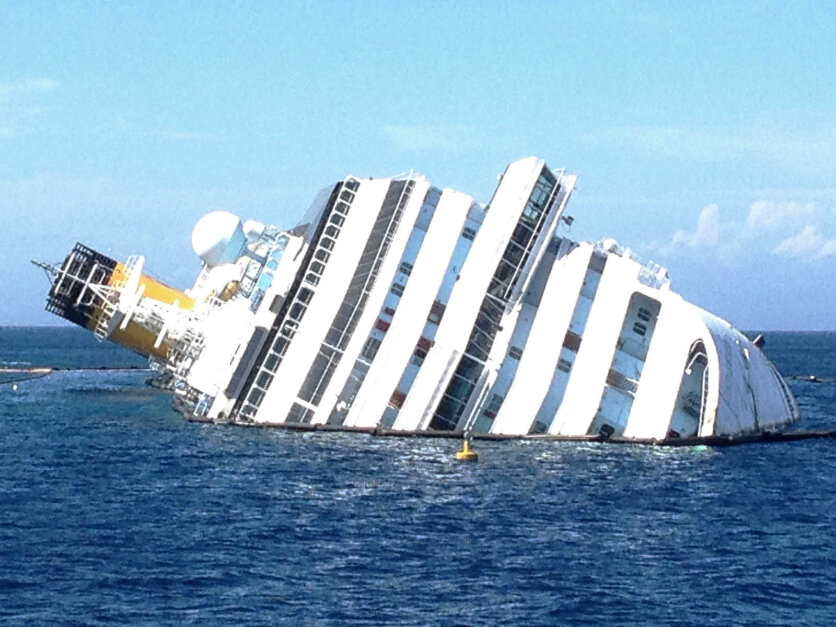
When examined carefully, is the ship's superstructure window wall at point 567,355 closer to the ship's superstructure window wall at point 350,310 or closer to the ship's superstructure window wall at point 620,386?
the ship's superstructure window wall at point 620,386

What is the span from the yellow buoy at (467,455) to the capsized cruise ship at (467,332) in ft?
13.6

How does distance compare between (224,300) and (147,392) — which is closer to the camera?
(224,300)

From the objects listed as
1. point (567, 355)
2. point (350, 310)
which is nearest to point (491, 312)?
point (567, 355)

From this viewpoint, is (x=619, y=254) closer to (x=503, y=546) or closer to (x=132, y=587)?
(x=503, y=546)

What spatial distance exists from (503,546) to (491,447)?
19456mm

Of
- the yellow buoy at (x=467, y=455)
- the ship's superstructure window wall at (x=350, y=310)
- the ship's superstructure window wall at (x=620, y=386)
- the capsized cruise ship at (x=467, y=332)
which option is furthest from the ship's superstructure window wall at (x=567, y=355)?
the ship's superstructure window wall at (x=350, y=310)

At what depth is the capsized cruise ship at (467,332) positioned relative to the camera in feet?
209

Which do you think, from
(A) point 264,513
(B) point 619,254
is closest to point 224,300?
(B) point 619,254

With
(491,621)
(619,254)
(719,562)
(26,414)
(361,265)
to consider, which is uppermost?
(619,254)

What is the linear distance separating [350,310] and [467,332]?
6214mm

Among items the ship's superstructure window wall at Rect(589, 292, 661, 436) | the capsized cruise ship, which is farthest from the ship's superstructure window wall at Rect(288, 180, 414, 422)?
the ship's superstructure window wall at Rect(589, 292, 661, 436)

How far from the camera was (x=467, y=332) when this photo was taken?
63562 mm

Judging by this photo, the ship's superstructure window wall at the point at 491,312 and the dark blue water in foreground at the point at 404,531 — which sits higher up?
the ship's superstructure window wall at the point at 491,312

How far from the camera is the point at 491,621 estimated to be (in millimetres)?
33688
